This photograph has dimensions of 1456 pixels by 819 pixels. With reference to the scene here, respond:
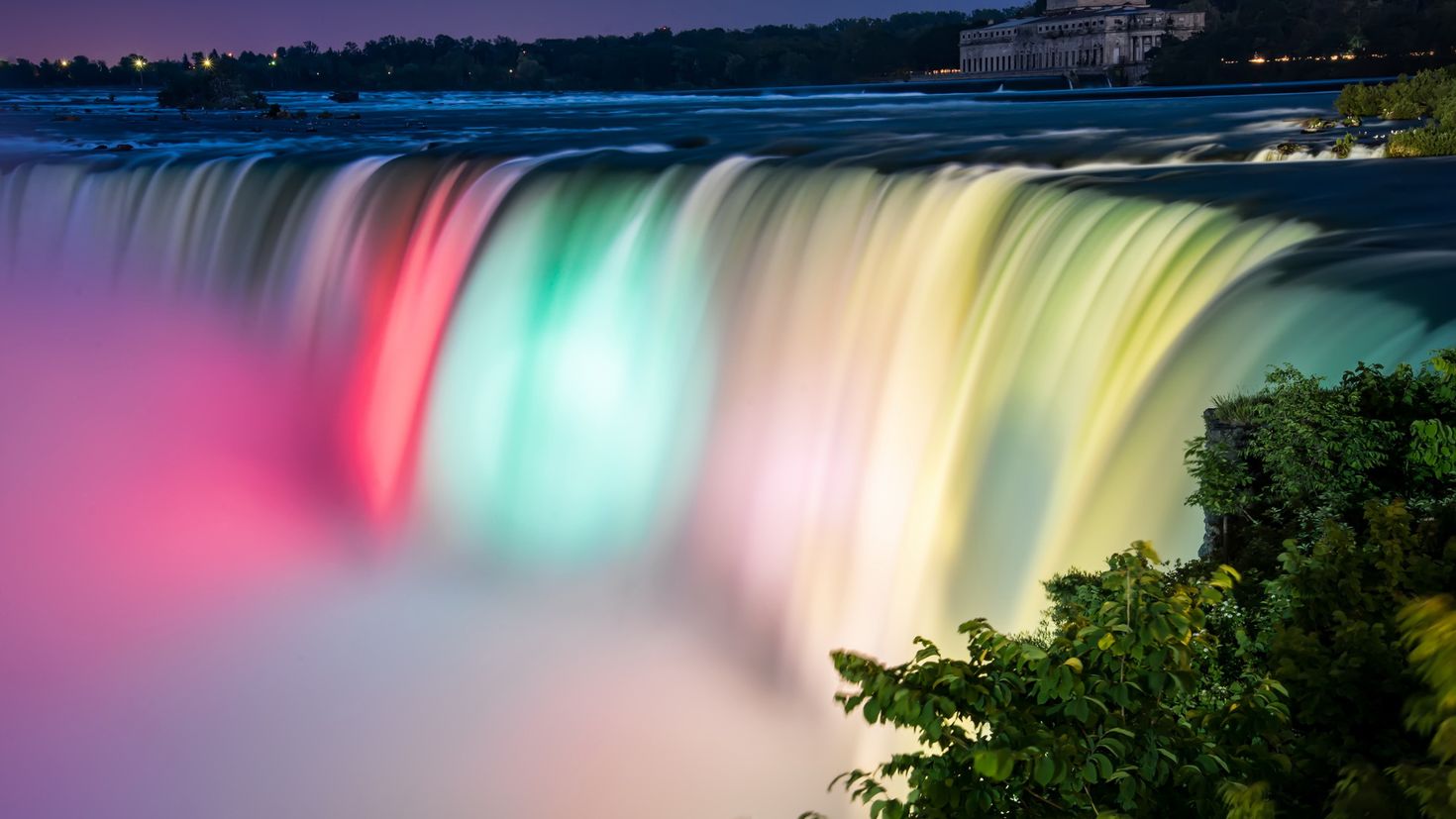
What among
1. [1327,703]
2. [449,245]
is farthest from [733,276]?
[1327,703]

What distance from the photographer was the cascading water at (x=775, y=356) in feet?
35.0

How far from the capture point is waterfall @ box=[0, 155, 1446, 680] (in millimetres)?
10656

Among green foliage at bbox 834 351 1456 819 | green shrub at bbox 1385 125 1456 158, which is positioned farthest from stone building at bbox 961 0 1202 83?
green foliage at bbox 834 351 1456 819

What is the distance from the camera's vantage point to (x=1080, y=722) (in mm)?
5387

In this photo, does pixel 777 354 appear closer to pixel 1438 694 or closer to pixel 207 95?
pixel 1438 694

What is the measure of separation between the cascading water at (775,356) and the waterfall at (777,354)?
4cm

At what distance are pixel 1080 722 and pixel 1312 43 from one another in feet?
218

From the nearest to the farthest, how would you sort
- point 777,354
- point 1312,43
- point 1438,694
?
point 1438,694
point 777,354
point 1312,43

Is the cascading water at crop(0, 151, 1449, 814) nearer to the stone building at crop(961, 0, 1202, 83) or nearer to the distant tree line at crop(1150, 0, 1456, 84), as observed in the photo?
the distant tree line at crop(1150, 0, 1456, 84)

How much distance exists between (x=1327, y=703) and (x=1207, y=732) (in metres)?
0.72

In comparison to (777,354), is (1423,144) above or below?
above

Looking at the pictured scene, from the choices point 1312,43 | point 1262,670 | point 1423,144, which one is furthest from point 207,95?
point 1262,670

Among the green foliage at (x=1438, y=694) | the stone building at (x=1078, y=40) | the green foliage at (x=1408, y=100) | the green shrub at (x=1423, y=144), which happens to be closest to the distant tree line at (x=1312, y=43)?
the stone building at (x=1078, y=40)

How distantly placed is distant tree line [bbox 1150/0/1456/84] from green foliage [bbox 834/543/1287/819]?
57.1 m
